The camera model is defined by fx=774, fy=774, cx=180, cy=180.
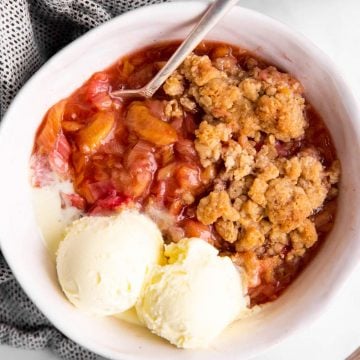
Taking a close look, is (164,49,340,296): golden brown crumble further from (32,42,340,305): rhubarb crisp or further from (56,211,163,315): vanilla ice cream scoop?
(56,211,163,315): vanilla ice cream scoop

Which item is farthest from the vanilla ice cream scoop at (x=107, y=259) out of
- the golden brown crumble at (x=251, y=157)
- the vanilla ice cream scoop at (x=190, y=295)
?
the golden brown crumble at (x=251, y=157)

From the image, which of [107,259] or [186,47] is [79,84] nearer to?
[186,47]

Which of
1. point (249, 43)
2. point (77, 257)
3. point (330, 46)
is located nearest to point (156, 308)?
point (77, 257)

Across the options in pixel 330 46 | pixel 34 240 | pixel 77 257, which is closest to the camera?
pixel 77 257

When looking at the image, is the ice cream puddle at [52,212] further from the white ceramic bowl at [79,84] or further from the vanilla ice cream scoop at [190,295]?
the vanilla ice cream scoop at [190,295]

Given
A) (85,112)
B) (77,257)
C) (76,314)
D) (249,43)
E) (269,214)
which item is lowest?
(76,314)

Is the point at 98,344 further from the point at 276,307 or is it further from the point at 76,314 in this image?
the point at 276,307
